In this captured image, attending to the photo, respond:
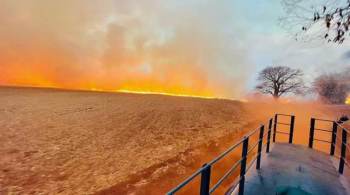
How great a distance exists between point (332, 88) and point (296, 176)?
32583 mm

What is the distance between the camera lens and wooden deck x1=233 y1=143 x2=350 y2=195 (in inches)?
171

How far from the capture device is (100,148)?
9.35 meters

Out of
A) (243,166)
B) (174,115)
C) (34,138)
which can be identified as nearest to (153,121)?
(174,115)

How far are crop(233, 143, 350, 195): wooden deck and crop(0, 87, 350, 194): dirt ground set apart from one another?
2955mm

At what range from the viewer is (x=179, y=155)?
9414mm

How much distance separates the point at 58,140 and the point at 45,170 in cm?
307

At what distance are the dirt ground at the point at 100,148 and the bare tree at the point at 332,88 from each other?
17.2 meters

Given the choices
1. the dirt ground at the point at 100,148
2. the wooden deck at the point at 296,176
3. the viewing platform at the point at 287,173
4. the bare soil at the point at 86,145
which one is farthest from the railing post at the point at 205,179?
the bare soil at the point at 86,145

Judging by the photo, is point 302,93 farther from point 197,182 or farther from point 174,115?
point 197,182

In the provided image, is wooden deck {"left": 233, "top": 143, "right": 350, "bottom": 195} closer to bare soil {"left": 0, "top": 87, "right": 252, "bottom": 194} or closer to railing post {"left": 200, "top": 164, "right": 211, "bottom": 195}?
railing post {"left": 200, "top": 164, "right": 211, "bottom": 195}

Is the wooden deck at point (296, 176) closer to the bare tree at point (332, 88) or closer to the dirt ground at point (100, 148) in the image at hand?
the dirt ground at point (100, 148)

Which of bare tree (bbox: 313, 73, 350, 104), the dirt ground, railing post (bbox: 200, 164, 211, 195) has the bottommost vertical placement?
the dirt ground

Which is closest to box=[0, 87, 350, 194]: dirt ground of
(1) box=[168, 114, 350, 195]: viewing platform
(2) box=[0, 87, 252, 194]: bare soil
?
(2) box=[0, 87, 252, 194]: bare soil

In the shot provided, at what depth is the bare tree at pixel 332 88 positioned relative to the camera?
94.0ft
